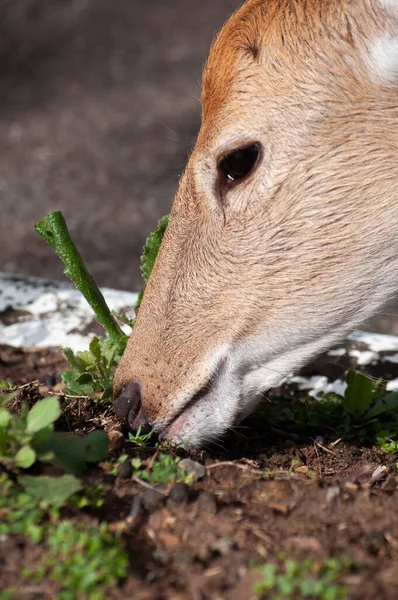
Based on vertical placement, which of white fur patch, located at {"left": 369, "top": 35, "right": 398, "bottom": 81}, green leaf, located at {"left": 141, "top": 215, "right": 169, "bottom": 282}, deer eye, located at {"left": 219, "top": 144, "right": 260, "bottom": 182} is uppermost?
white fur patch, located at {"left": 369, "top": 35, "right": 398, "bottom": 81}

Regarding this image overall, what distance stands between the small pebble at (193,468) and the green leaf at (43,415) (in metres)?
0.56

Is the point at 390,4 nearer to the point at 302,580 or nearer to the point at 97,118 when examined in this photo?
the point at 302,580

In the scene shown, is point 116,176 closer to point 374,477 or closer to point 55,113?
point 55,113

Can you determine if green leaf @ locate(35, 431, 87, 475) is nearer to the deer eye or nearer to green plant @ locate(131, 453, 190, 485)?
green plant @ locate(131, 453, 190, 485)

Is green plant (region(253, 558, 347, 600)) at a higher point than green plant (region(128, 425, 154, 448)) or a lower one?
lower

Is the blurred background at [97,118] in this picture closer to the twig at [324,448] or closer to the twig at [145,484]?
the twig at [324,448]

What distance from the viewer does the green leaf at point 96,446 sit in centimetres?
294

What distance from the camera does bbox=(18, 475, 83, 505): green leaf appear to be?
8.33 feet

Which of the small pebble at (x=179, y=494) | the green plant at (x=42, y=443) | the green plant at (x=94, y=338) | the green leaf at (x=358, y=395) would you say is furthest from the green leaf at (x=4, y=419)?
the green leaf at (x=358, y=395)

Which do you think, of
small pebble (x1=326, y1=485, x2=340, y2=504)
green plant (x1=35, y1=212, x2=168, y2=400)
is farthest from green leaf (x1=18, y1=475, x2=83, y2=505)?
green plant (x1=35, y1=212, x2=168, y2=400)

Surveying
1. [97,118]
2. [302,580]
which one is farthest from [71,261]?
[97,118]

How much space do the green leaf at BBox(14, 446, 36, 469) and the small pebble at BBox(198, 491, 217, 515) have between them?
1.81 feet

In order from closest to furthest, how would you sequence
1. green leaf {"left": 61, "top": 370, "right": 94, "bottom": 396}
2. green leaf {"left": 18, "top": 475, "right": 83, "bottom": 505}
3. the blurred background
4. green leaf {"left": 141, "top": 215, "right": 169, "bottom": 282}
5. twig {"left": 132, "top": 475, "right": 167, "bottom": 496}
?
green leaf {"left": 18, "top": 475, "right": 83, "bottom": 505}, twig {"left": 132, "top": 475, "right": 167, "bottom": 496}, green leaf {"left": 61, "top": 370, "right": 94, "bottom": 396}, green leaf {"left": 141, "top": 215, "right": 169, "bottom": 282}, the blurred background

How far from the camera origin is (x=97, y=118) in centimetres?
1172
